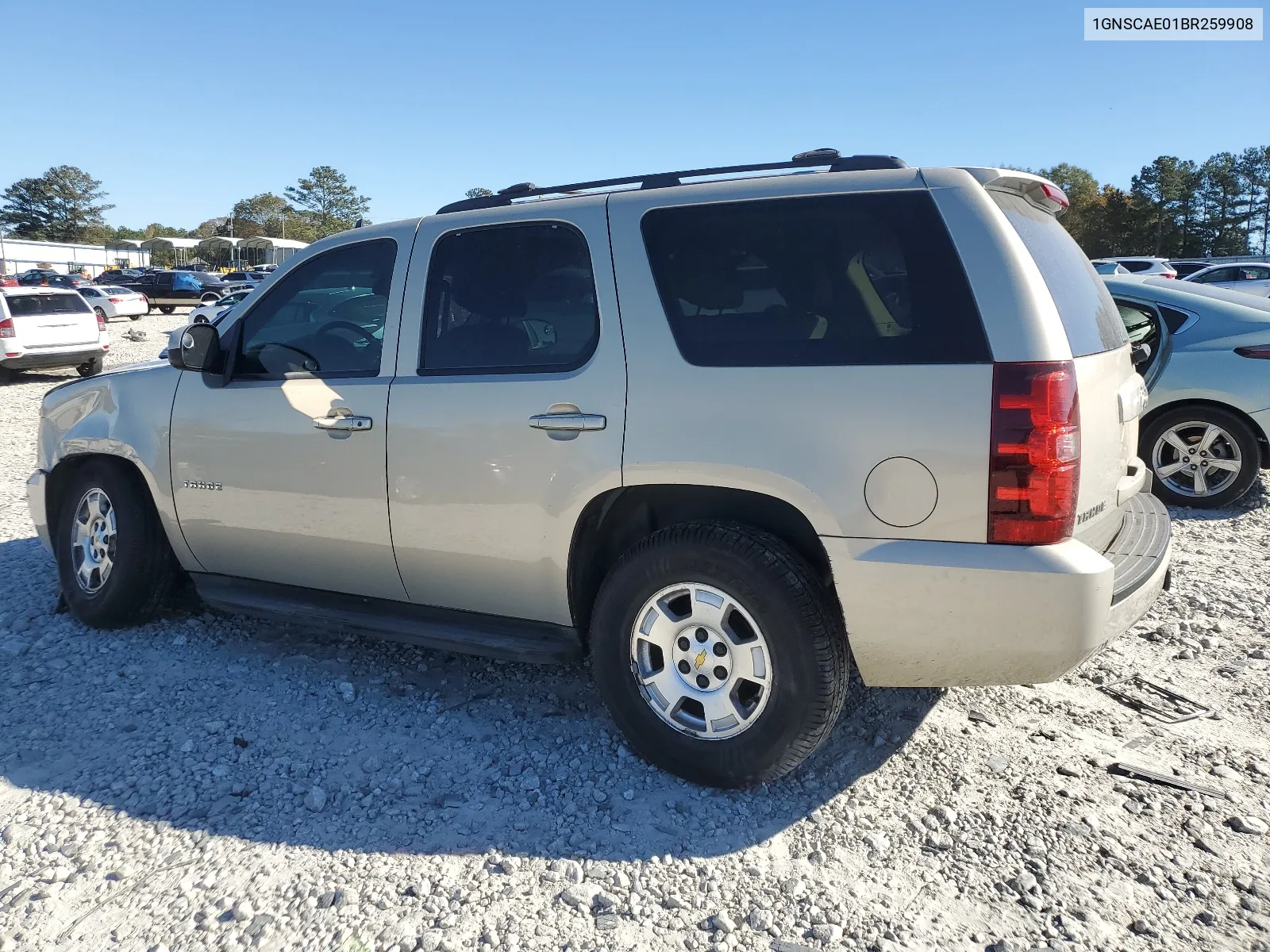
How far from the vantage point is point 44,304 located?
1681 cm

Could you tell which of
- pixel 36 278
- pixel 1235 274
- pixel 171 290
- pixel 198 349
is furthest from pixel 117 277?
pixel 198 349

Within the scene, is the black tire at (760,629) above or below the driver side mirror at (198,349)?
below

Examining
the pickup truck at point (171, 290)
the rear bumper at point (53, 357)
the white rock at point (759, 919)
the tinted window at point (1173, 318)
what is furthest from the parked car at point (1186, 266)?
the pickup truck at point (171, 290)

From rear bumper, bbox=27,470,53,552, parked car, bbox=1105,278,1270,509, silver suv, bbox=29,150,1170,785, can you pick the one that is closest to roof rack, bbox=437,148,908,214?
silver suv, bbox=29,150,1170,785

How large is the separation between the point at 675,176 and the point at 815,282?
80 cm

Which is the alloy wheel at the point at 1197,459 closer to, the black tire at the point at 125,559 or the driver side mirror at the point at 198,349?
the driver side mirror at the point at 198,349

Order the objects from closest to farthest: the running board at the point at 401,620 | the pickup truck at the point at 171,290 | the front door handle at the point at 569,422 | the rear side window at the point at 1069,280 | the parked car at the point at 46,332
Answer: the rear side window at the point at 1069,280, the front door handle at the point at 569,422, the running board at the point at 401,620, the parked car at the point at 46,332, the pickup truck at the point at 171,290

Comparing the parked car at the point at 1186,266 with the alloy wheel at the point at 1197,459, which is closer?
the alloy wheel at the point at 1197,459

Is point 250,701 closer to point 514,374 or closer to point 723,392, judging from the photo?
point 514,374

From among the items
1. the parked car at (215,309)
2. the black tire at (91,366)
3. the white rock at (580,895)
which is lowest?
the white rock at (580,895)

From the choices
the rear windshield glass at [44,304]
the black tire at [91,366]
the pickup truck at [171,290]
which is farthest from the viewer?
the pickup truck at [171,290]

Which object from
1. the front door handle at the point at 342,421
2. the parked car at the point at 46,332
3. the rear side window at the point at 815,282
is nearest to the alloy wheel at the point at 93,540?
the front door handle at the point at 342,421

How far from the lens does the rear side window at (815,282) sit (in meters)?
2.81

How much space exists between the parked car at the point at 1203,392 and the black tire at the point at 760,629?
465 cm
